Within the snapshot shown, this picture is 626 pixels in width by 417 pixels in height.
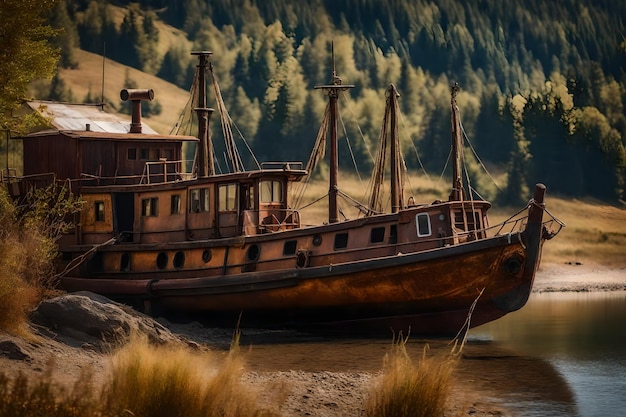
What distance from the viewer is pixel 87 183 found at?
120 ft

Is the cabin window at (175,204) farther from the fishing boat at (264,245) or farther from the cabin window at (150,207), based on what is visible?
the cabin window at (150,207)

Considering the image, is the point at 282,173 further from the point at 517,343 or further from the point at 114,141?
the point at 517,343

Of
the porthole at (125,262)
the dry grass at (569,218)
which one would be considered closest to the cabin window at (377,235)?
the porthole at (125,262)

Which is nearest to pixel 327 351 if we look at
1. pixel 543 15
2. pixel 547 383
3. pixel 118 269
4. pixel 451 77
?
pixel 547 383

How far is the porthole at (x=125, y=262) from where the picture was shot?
35594mm

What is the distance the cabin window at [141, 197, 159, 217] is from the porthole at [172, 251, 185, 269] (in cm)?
154

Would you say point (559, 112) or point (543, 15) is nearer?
point (559, 112)

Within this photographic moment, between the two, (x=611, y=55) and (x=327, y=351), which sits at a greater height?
(x=611, y=55)

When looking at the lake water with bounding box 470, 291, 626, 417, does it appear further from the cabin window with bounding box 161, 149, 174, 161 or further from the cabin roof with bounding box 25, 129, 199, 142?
the cabin roof with bounding box 25, 129, 199, 142

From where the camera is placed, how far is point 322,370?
81.9 feet

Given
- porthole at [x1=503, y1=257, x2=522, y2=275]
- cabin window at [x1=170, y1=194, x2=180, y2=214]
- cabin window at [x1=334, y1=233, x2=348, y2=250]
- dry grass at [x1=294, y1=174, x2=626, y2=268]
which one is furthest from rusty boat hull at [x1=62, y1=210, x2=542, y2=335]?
dry grass at [x1=294, y1=174, x2=626, y2=268]

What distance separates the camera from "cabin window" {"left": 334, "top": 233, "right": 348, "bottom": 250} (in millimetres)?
31719

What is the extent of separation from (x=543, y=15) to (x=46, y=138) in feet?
324

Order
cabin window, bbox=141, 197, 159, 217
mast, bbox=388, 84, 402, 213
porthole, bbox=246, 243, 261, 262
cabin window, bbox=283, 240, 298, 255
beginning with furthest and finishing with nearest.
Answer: mast, bbox=388, 84, 402, 213 → cabin window, bbox=141, 197, 159, 217 → porthole, bbox=246, 243, 261, 262 → cabin window, bbox=283, 240, 298, 255
